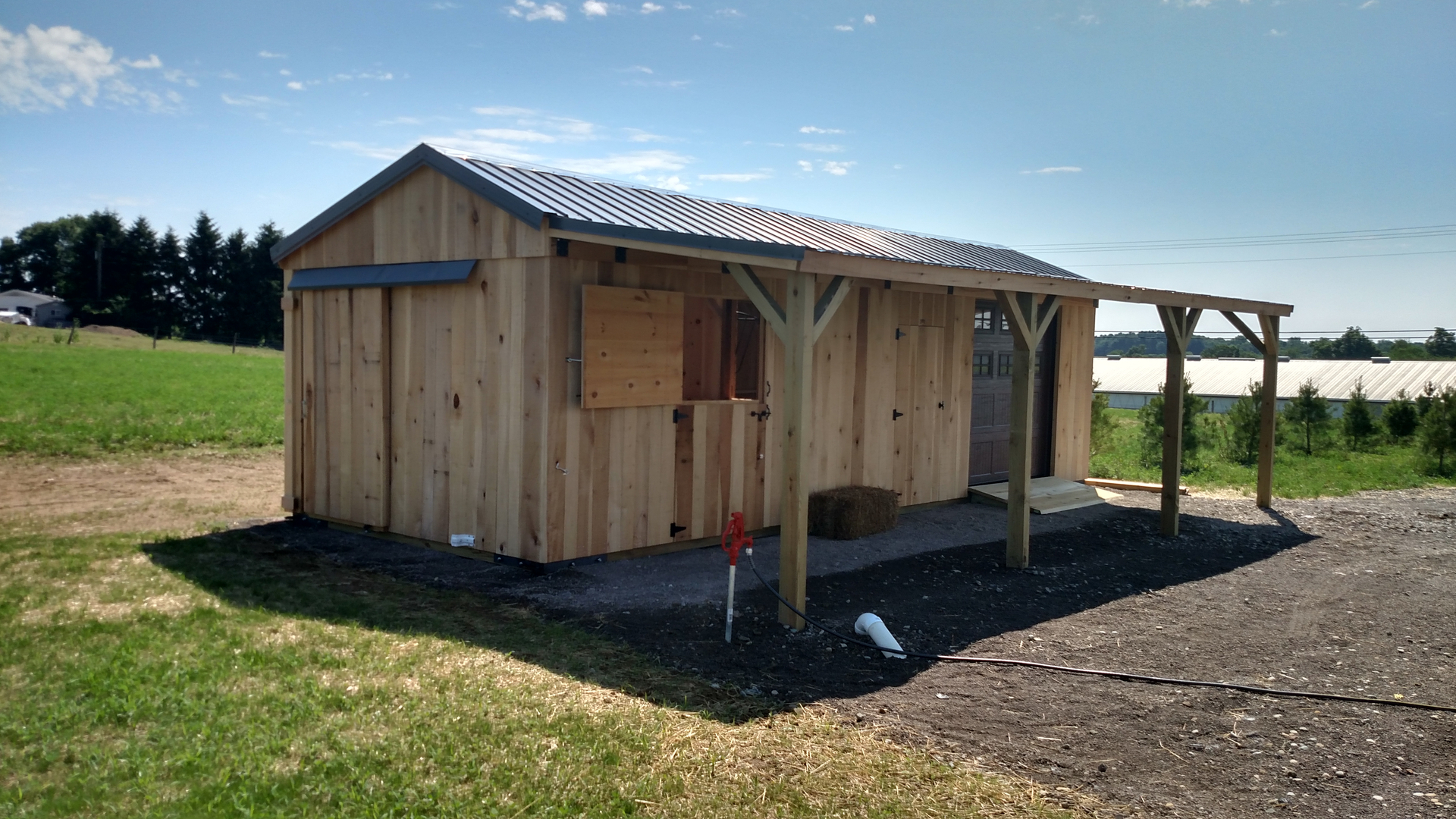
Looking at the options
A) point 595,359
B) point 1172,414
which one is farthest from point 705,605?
point 1172,414

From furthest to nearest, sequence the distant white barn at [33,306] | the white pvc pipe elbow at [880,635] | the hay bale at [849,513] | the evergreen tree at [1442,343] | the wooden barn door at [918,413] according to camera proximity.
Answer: the evergreen tree at [1442,343] < the distant white barn at [33,306] < the wooden barn door at [918,413] < the hay bale at [849,513] < the white pvc pipe elbow at [880,635]

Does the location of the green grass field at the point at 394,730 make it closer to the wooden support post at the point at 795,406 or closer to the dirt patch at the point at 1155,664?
the dirt patch at the point at 1155,664

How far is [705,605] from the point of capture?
20.3 ft

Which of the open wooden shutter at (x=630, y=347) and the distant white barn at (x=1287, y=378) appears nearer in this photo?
the open wooden shutter at (x=630, y=347)

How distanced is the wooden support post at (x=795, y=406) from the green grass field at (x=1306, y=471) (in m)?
9.63

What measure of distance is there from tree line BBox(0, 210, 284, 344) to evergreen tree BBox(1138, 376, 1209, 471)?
137 feet

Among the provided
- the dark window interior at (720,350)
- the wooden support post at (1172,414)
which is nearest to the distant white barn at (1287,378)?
the wooden support post at (1172,414)

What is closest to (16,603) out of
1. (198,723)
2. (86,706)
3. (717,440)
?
(86,706)

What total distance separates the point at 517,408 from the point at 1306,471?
13.8 m

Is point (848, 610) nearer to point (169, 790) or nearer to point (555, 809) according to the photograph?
point (555, 809)

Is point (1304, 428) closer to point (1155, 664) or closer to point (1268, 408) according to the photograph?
point (1268, 408)

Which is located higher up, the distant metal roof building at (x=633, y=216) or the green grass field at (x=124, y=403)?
the distant metal roof building at (x=633, y=216)

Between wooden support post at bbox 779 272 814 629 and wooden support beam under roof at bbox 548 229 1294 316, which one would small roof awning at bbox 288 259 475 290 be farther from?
wooden support post at bbox 779 272 814 629

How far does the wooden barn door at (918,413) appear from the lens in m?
9.85
